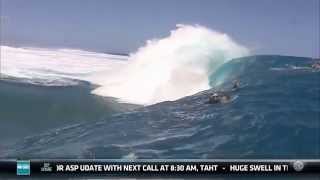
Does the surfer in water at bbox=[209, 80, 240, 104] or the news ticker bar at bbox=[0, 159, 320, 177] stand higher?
the surfer in water at bbox=[209, 80, 240, 104]

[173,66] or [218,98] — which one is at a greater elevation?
[173,66]

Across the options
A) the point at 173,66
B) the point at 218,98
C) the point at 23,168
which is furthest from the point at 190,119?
the point at 23,168

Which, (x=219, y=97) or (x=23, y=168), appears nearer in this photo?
(x=23, y=168)

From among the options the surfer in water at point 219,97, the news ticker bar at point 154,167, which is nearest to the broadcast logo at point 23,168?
the news ticker bar at point 154,167

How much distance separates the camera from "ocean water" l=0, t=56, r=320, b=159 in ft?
9.08

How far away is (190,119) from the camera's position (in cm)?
285

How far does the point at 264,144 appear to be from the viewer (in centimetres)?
284

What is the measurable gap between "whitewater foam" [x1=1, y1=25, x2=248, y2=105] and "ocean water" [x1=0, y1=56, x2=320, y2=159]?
0.05 m

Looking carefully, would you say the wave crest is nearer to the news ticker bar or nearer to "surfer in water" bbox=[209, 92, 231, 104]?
"surfer in water" bbox=[209, 92, 231, 104]

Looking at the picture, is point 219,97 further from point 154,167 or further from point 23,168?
point 23,168

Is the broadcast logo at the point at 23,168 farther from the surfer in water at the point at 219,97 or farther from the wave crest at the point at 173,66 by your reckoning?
the surfer in water at the point at 219,97

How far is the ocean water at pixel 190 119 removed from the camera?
A: 9.08 feet

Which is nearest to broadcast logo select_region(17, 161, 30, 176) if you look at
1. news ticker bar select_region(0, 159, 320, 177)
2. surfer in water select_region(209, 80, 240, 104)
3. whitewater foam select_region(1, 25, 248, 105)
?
news ticker bar select_region(0, 159, 320, 177)

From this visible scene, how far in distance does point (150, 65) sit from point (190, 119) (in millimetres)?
333
